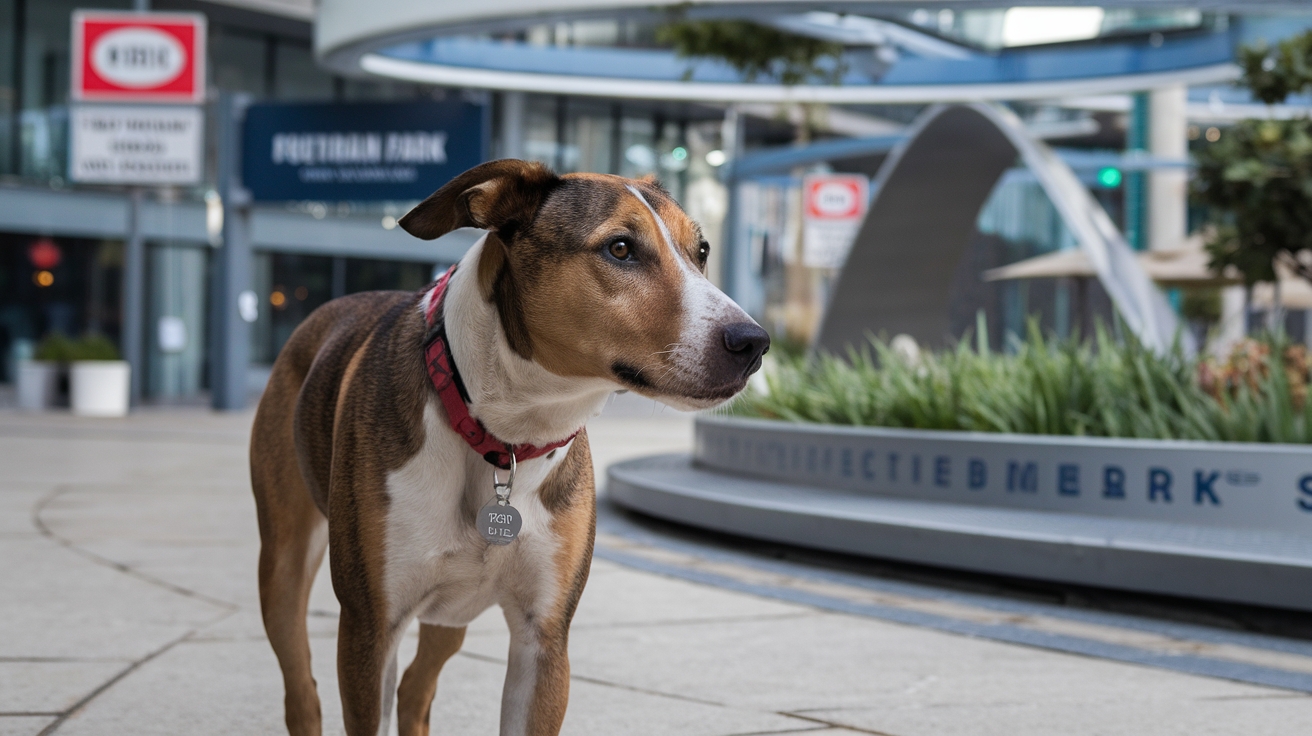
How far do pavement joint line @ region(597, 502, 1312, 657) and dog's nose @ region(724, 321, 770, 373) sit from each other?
3.55m

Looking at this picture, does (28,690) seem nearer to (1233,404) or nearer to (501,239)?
(501,239)

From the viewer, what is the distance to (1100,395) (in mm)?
7102

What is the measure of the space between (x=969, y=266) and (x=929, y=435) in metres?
25.9

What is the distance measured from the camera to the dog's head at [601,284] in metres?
2.31

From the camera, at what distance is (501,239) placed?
251cm

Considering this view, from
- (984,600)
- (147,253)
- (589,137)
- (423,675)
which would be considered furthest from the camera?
(589,137)

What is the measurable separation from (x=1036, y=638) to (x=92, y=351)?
18012 mm

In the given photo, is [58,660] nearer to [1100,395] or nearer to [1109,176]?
[1100,395]

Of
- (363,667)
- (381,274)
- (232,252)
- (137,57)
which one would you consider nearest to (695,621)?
(363,667)

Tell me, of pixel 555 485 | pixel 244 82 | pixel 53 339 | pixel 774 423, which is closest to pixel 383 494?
pixel 555 485

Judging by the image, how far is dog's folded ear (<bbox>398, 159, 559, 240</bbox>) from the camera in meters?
2.43

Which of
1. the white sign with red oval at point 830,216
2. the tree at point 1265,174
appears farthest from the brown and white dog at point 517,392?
the white sign with red oval at point 830,216

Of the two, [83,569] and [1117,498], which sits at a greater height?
[1117,498]

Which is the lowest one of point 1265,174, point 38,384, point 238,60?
point 38,384
